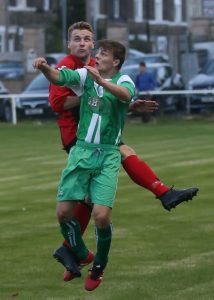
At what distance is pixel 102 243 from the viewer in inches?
407

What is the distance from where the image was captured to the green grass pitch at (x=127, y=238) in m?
10.5

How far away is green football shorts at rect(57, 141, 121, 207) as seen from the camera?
10.2 meters

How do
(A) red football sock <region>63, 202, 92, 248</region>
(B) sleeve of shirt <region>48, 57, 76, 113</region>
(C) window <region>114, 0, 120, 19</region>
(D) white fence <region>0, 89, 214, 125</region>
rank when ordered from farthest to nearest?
(C) window <region>114, 0, 120, 19</region>, (D) white fence <region>0, 89, 214, 125</region>, (A) red football sock <region>63, 202, 92, 248</region>, (B) sleeve of shirt <region>48, 57, 76, 113</region>

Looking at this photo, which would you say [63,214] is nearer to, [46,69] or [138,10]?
[46,69]

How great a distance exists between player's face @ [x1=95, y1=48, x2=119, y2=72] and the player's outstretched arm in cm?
40

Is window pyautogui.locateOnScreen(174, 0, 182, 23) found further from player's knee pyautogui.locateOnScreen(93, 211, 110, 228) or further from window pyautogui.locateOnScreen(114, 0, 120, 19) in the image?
player's knee pyautogui.locateOnScreen(93, 211, 110, 228)

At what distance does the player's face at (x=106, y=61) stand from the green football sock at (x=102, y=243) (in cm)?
127

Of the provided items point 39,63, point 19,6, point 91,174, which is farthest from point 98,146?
point 19,6

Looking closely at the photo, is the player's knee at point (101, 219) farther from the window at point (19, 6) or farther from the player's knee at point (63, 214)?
the window at point (19, 6)

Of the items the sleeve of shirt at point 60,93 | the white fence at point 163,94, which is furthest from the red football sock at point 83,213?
the white fence at point 163,94

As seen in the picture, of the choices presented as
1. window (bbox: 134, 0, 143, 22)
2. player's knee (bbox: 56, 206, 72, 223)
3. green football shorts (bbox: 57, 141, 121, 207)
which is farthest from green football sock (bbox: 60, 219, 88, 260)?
window (bbox: 134, 0, 143, 22)

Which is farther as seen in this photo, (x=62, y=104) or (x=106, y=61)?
(x=62, y=104)

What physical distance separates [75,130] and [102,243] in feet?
4.00

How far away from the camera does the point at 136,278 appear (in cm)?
1087
